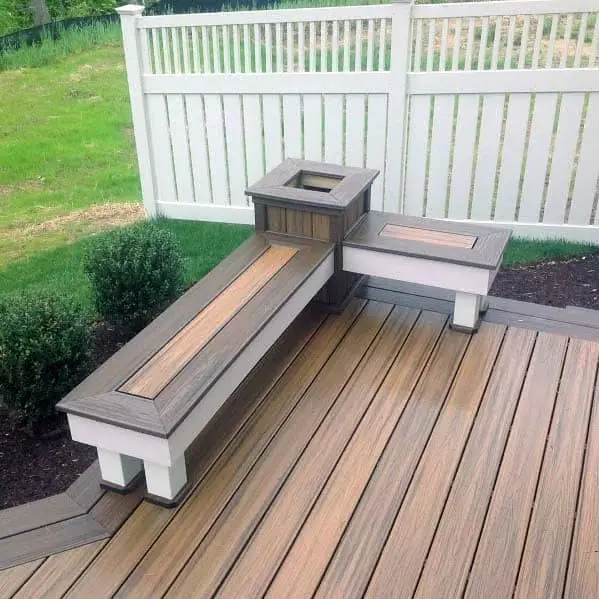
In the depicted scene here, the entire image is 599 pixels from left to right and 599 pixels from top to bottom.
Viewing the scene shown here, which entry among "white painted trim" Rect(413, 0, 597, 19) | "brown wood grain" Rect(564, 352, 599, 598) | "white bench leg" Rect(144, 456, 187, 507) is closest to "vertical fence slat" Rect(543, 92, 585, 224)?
"white painted trim" Rect(413, 0, 597, 19)

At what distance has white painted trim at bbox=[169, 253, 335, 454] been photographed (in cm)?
211

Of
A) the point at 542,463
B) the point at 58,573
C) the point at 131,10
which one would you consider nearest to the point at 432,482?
the point at 542,463

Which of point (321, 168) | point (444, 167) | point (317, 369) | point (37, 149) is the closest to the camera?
point (317, 369)

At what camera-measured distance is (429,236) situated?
321 cm

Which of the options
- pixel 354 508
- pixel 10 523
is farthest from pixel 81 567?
pixel 354 508

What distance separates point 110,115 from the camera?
702 centimetres

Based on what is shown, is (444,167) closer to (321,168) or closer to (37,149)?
(321,168)

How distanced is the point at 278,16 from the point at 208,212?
138 cm

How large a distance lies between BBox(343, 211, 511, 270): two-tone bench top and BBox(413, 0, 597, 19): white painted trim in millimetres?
1334

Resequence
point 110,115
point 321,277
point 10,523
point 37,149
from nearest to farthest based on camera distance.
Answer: point 10,523
point 321,277
point 37,149
point 110,115

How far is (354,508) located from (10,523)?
106 centimetres

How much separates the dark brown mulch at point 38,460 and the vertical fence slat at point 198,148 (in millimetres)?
2254

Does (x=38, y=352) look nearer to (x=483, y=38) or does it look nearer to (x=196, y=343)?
(x=196, y=343)

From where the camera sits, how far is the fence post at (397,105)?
3951mm
